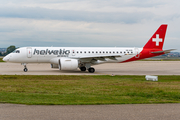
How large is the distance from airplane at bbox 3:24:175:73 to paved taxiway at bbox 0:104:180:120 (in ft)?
61.0

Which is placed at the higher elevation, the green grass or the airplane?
the airplane

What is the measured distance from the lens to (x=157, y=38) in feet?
105

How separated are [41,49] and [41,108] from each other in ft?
69.6

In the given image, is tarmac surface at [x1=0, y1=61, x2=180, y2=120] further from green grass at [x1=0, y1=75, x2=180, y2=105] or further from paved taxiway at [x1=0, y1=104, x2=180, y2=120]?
green grass at [x1=0, y1=75, x2=180, y2=105]

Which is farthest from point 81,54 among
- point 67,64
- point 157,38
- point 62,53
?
point 157,38

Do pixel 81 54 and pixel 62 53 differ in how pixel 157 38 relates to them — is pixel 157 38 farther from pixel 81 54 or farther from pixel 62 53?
pixel 62 53

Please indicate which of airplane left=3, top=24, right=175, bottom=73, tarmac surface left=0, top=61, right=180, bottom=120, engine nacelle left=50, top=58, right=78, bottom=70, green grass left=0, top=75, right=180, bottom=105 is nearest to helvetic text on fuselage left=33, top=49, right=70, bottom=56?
airplane left=3, top=24, right=175, bottom=73

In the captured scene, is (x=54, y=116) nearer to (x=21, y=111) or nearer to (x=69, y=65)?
(x=21, y=111)

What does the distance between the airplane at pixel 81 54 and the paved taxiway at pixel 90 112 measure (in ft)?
61.0

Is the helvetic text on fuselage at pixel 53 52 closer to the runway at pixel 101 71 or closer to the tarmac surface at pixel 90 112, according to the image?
the runway at pixel 101 71

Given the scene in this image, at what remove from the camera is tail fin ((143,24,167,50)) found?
105ft

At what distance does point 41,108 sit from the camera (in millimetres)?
8164

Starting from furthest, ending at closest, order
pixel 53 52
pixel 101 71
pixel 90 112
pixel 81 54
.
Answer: pixel 101 71
pixel 81 54
pixel 53 52
pixel 90 112

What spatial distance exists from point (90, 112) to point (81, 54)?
22557 mm
